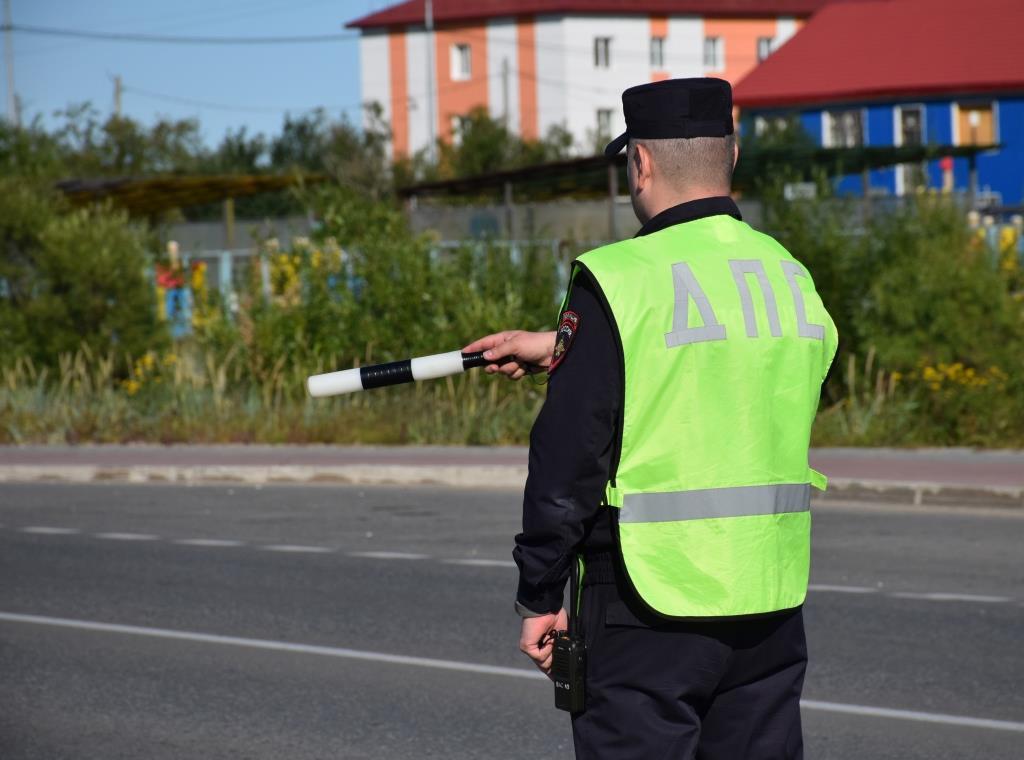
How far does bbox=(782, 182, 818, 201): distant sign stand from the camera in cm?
1766

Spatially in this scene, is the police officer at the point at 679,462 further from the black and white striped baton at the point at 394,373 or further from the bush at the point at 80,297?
the bush at the point at 80,297

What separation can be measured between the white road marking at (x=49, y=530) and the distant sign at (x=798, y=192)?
8909mm

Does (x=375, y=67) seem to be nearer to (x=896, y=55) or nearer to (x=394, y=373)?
(x=896, y=55)

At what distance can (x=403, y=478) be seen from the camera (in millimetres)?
15078

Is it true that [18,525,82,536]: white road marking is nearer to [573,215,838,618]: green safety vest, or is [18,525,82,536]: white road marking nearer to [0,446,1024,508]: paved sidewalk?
[0,446,1024,508]: paved sidewalk

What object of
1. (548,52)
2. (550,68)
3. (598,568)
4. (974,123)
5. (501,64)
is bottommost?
(598,568)

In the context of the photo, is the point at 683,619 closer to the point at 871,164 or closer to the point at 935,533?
the point at 935,533

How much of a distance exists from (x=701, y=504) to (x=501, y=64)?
76246mm

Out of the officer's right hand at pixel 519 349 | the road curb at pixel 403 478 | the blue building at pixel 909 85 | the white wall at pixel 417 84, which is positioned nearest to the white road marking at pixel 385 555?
the road curb at pixel 403 478

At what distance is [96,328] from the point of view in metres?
20.5

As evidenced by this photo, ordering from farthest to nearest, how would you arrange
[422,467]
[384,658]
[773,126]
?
1. [773,126]
2. [422,467]
3. [384,658]

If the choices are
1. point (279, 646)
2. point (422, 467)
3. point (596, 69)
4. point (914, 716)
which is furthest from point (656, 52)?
point (914, 716)

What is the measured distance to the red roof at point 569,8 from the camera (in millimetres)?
75938

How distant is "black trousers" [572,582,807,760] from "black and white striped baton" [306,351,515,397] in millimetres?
658
